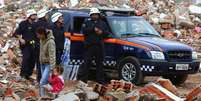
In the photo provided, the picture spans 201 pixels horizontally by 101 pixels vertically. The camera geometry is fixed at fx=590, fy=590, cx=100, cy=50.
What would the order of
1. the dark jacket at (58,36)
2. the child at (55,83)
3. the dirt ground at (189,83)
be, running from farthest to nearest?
the dirt ground at (189,83)
the dark jacket at (58,36)
the child at (55,83)

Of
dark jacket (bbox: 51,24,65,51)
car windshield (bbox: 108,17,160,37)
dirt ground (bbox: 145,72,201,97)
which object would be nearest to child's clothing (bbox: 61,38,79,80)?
dark jacket (bbox: 51,24,65,51)

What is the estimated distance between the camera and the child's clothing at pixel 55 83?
10.6 meters

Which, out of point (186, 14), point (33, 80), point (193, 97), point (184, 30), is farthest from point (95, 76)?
point (186, 14)

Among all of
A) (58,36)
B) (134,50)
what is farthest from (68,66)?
(134,50)

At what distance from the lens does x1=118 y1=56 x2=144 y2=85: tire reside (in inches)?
527

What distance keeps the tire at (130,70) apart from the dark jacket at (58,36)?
1.48 meters

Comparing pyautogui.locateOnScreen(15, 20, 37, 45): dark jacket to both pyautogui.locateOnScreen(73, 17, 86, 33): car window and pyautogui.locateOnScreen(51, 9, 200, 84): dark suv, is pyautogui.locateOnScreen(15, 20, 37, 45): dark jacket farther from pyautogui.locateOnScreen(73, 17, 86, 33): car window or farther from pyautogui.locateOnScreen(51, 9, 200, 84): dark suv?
pyautogui.locateOnScreen(73, 17, 86, 33): car window

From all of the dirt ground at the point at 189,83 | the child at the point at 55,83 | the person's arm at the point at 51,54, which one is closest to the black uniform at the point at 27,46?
the person's arm at the point at 51,54

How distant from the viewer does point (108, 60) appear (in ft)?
46.0

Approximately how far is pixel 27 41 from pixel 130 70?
245 cm

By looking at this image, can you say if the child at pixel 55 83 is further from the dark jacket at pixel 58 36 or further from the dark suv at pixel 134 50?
the dark suv at pixel 134 50

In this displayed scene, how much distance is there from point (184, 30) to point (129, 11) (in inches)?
336

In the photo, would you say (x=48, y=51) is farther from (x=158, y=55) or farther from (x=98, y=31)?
(x=158, y=55)

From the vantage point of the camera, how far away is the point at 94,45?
1319 cm
